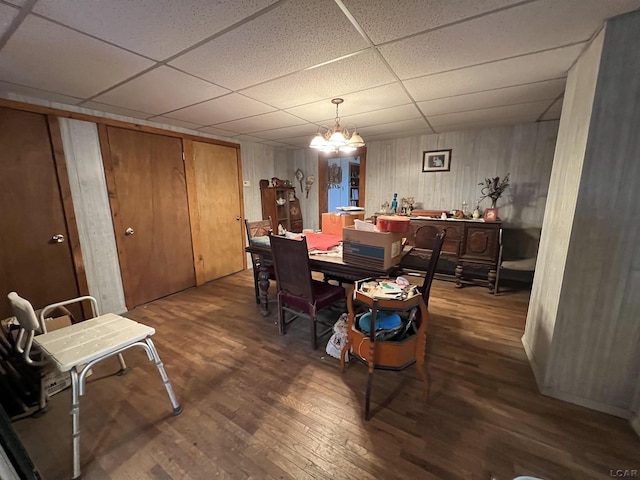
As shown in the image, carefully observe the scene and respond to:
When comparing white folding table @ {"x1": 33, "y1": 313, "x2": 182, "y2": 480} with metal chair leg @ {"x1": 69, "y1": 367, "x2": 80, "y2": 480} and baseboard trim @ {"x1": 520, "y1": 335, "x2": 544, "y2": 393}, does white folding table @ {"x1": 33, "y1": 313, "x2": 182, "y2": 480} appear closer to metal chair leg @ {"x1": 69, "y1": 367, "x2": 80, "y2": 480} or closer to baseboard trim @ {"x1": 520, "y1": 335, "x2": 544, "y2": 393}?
metal chair leg @ {"x1": 69, "y1": 367, "x2": 80, "y2": 480}

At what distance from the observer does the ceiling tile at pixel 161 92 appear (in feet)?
5.94

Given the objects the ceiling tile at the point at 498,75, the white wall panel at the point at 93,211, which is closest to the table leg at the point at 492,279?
the ceiling tile at the point at 498,75

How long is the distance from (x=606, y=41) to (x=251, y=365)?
9.54 feet

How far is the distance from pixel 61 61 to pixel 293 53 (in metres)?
1.43

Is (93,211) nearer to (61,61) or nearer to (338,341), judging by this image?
(61,61)

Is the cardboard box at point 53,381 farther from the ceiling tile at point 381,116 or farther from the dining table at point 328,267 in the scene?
the ceiling tile at point 381,116

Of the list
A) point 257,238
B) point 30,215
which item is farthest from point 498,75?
point 30,215

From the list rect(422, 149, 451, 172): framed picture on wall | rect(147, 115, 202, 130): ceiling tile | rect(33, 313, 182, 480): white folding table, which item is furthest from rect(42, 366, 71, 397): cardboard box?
rect(422, 149, 451, 172): framed picture on wall

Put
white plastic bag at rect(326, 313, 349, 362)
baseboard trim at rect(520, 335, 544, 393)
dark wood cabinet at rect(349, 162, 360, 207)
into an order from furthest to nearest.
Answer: dark wood cabinet at rect(349, 162, 360, 207), white plastic bag at rect(326, 313, 349, 362), baseboard trim at rect(520, 335, 544, 393)

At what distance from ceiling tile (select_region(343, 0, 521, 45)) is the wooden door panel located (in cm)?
299

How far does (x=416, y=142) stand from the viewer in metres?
3.98

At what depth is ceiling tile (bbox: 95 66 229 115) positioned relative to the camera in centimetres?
181

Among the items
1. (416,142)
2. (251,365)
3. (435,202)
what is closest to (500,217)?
(435,202)

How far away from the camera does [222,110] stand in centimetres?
258
